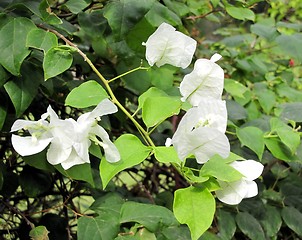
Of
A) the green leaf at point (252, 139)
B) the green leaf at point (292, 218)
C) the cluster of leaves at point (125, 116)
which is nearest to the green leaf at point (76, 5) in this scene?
the cluster of leaves at point (125, 116)

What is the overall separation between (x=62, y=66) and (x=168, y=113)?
0.51ft

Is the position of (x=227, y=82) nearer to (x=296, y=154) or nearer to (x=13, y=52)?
(x=296, y=154)

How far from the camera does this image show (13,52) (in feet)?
2.36

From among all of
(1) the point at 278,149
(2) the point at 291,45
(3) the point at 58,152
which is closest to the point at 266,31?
(2) the point at 291,45

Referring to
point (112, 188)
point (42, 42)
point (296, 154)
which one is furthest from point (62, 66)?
point (296, 154)

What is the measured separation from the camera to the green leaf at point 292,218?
1055mm

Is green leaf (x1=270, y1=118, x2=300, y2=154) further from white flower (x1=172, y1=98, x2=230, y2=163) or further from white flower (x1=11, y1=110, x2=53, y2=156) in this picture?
white flower (x1=11, y1=110, x2=53, y2=156)

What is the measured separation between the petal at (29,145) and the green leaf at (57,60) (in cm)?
10

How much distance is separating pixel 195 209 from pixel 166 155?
68 mm

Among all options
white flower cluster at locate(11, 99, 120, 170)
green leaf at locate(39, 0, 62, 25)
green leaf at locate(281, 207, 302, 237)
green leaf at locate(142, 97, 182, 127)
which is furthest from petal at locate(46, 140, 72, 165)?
green leaf at locate(281, 207, 302, 237)

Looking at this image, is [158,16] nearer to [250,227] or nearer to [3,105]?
[3,105]

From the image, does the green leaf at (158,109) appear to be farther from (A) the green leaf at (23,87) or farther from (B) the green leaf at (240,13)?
(B) the green leaf at (240,13)

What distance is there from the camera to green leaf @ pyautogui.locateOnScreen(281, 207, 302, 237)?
105cm

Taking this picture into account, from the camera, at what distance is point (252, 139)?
2.94 feet
